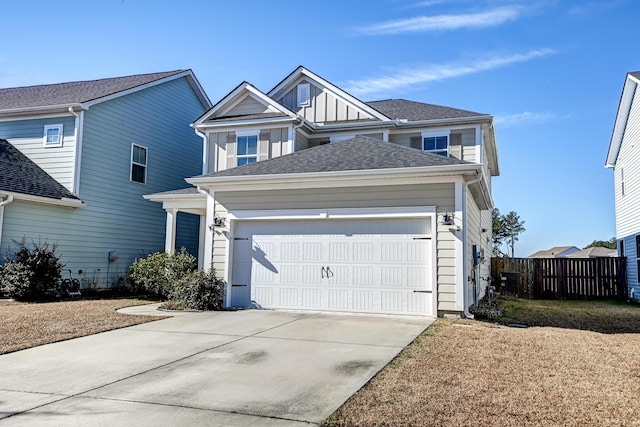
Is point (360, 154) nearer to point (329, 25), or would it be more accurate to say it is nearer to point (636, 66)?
point (329, 25)

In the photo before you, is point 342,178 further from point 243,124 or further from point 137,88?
point 137,88

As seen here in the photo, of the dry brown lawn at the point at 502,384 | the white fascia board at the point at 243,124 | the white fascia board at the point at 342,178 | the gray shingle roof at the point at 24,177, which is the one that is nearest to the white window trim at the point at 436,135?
the white fascia board at the point at 243,124

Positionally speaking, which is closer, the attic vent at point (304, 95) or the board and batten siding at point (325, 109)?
the board and batten siding at point (325, 109)

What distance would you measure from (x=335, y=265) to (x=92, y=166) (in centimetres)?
959

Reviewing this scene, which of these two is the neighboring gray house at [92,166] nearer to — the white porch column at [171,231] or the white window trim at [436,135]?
the white porch column at [171,231]

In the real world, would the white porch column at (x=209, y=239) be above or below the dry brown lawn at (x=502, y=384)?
above

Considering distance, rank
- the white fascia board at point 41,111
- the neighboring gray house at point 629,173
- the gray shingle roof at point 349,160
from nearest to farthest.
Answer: the gray shingle roof at point 349,160 → the white fascia board at point 41,111 → the neighboring gray house at point 629,173

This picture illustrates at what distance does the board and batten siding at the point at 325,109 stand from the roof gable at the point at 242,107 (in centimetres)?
131

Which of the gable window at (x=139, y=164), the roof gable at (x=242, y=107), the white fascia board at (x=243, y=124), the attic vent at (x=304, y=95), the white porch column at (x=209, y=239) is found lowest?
the white porch column at (x=209, y=239)

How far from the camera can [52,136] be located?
15.4 metres

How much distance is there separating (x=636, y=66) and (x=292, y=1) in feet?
45.1

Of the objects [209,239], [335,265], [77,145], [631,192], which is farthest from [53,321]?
[631,192]

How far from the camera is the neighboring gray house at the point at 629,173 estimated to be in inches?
642

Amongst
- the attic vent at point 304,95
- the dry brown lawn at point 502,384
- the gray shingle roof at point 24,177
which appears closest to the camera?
the dry brown lawn at point 502,384
